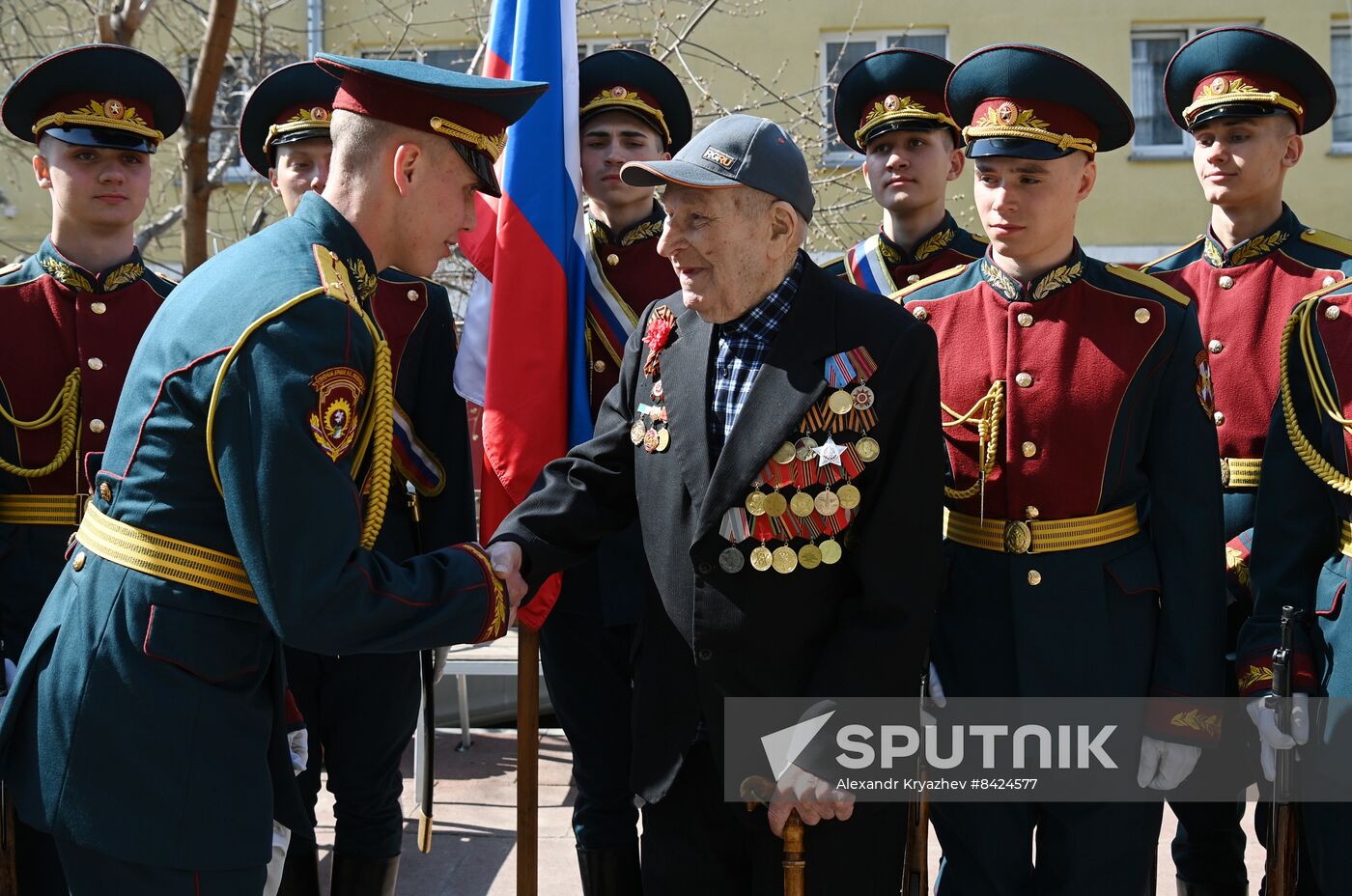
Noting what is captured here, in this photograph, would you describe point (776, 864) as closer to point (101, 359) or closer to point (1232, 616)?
point (1232, 616)

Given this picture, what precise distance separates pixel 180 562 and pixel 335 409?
0.40 m

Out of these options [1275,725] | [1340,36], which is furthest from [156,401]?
[1340,36]

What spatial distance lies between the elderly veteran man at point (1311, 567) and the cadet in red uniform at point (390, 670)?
6.87 feet

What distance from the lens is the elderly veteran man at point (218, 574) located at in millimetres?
2553

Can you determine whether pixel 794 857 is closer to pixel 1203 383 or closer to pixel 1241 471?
pixel 1203 383

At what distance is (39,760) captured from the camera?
2.71m

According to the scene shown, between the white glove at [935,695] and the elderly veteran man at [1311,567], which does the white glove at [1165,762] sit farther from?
the white glove at [935,695]

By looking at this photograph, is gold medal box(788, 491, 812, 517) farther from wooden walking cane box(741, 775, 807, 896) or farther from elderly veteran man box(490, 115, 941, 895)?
wooden walking cane box(741, 775, 807, 896)

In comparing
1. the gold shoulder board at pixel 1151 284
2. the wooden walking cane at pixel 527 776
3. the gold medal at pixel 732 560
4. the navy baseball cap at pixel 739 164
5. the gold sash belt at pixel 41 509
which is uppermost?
the navy baseball cap at pixel 739 164

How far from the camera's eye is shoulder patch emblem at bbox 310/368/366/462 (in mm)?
2568

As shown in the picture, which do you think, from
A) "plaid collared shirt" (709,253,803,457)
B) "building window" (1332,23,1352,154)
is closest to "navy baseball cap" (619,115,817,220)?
"plaid collared shirt" (709,253,803,457)

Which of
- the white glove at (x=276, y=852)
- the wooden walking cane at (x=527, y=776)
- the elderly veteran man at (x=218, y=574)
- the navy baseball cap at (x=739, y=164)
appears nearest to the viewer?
the elderly veteran man at (x=218, y=574)

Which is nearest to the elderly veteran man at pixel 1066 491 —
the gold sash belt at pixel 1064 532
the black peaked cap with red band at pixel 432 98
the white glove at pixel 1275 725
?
the gold sash belt at pixel 1064 532

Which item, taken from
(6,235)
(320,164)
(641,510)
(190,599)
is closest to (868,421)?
(641,510)
